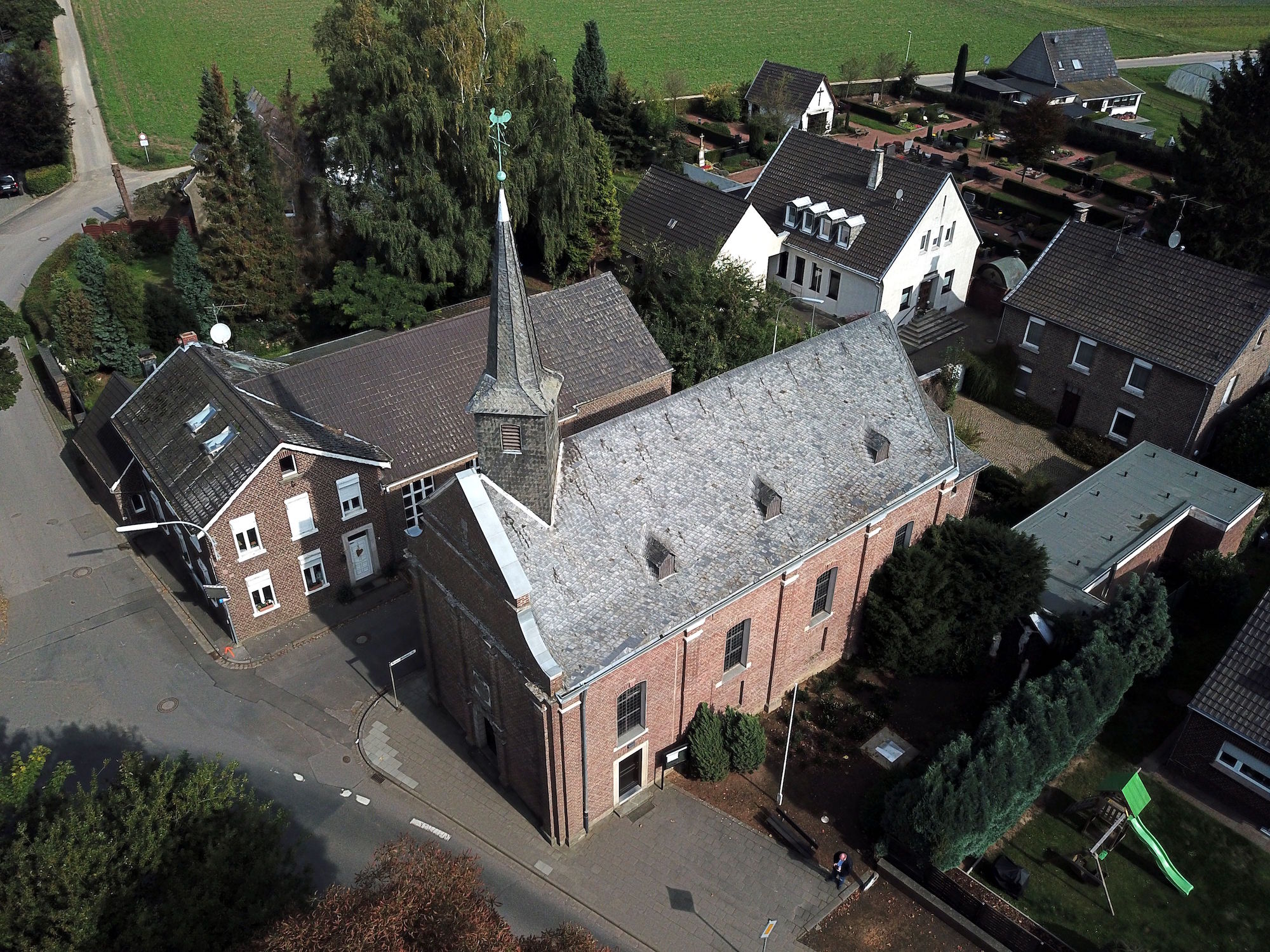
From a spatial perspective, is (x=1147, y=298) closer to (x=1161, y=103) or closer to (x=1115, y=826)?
(x=1115, y=826)

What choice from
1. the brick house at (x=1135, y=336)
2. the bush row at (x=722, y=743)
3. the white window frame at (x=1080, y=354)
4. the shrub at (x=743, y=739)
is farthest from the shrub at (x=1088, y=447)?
the bush row at (x=722, y=743)

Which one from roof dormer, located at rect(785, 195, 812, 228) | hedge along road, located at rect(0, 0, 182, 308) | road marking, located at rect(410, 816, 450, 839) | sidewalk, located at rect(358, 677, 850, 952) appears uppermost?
roof dormer, located at rect(785, 195, 812, 228)

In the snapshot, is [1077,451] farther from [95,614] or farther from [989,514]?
[95,614]

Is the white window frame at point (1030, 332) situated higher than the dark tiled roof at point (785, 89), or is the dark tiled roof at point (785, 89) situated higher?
the dark tiled roof at point (785, 89)

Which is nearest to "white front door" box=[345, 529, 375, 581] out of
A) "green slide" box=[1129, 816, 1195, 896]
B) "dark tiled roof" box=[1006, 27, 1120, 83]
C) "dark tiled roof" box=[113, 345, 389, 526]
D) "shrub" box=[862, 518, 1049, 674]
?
"dark tiled roof" box=[113, 345, 389, 526]

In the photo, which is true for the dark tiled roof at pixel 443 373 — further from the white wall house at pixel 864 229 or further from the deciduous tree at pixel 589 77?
the deciduous tree at pixel 589 77

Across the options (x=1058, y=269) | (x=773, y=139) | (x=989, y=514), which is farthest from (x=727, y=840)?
(x=773, y=139)

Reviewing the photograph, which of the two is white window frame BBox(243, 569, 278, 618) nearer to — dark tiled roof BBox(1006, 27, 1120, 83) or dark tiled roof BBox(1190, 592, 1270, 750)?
dark tiled roof BBox(1190, 592, 1270, 750)

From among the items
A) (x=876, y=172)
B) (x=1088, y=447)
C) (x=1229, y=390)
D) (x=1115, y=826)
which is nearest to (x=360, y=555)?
(x=1115, y=826)
